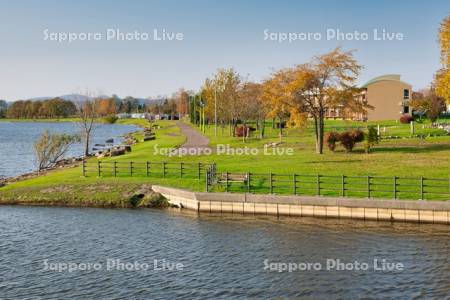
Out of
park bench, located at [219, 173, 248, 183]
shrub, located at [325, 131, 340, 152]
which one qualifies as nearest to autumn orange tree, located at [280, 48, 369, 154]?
shrub, located at [325, 131, 340, 152]

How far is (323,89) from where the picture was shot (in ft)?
157

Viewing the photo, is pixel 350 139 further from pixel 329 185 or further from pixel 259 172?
pixel 329 185

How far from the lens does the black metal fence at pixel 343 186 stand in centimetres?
2919

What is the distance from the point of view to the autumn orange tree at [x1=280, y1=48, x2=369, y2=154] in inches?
1860

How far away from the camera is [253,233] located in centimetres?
2662

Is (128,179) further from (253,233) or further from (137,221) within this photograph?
(253,233)

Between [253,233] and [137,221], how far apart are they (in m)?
6.93

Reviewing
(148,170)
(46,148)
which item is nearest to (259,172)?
(148,170)

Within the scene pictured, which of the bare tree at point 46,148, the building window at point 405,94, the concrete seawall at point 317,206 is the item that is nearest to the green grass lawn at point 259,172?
the concrete seawall at point 317,206

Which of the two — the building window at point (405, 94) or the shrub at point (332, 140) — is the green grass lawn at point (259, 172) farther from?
the building window at point (405, 94)

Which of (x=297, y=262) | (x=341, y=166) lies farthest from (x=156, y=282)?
(x=341, y=166)

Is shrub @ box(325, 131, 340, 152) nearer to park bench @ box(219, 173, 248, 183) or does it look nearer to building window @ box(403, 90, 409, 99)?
park bench @ box(219, 173, 248, 183)

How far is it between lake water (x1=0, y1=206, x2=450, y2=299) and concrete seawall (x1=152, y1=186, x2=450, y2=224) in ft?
2.22

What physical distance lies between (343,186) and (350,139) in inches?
734
